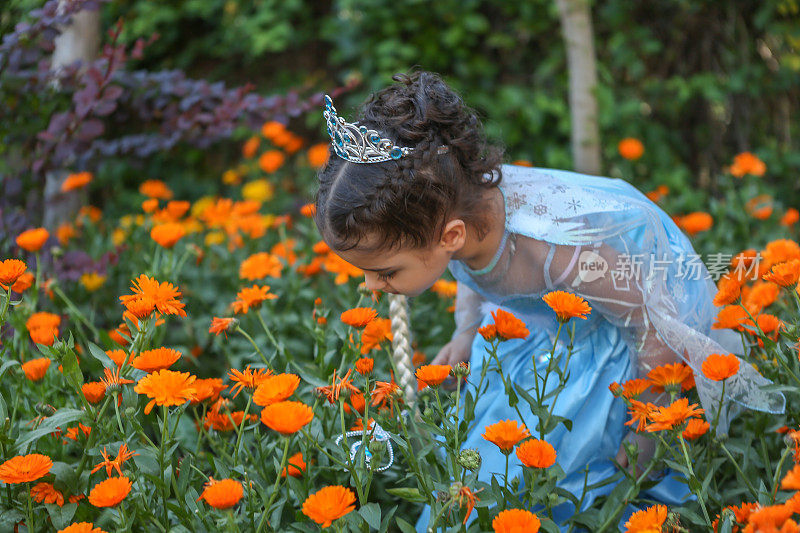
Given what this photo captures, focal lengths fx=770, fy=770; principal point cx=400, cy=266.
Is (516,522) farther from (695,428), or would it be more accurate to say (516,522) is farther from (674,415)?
(695,428)

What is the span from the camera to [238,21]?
12.6 feet

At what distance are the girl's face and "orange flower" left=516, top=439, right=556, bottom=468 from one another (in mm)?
414

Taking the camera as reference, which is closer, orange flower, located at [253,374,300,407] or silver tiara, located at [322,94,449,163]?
orange flower, located at [253,374,300,407]

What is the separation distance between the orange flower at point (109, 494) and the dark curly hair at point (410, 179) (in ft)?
1.78

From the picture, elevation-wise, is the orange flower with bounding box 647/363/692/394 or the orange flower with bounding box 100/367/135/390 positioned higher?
the orange flower with bounding box 100/367/135/390

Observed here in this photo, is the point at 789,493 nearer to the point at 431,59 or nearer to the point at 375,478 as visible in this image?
the point at 375,478

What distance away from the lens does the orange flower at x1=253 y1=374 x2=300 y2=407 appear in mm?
1056

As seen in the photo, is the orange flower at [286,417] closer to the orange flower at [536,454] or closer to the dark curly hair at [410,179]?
the orange flower at [536,454]

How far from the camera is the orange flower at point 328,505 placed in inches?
37.6

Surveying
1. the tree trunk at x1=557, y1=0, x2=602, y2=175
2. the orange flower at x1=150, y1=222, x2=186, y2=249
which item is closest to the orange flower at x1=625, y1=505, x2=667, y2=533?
the orange flower at x1=150, y1=222, x2=186, y2=249

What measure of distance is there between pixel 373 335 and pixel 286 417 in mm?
443

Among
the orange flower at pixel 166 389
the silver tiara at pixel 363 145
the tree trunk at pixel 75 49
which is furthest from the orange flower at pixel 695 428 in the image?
the tree trunk at pixel 75 49

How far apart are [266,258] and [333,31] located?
2156 mm

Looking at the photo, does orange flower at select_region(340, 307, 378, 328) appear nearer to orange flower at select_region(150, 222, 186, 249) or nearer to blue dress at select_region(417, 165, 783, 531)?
blue dress at select_region(417, 165, 783, 531)
